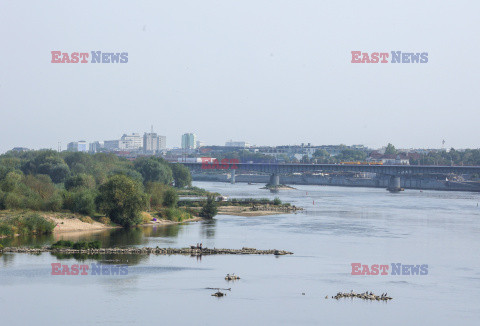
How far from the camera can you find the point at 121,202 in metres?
84.1

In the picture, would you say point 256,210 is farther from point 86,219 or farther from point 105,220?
point 86,219

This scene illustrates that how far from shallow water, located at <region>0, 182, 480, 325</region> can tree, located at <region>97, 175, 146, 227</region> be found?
2702mm

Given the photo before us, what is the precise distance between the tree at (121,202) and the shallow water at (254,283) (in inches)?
106

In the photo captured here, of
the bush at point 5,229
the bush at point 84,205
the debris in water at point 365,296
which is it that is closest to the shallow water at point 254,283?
the debris in water at point 365,296

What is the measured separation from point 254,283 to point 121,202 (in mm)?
36039

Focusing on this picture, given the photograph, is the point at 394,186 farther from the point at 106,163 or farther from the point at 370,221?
the point at 370,221

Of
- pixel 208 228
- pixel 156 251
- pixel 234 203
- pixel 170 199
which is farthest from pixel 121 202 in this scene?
pixel 234 203

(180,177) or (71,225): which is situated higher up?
(180,177)

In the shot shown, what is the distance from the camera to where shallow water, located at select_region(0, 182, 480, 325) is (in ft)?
142

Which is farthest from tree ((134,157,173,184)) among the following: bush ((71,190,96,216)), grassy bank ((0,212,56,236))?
grassy bank ((0,212,56,236))

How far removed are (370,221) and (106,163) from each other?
241ft

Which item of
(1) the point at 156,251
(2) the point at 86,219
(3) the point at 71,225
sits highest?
(2) the point at 86,219

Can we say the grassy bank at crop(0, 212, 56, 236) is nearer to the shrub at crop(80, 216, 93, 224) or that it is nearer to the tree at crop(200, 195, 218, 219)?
the shrub at crop(80, 216, 93, 224)

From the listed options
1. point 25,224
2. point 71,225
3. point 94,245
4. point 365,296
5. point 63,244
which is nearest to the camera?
point 365,296
